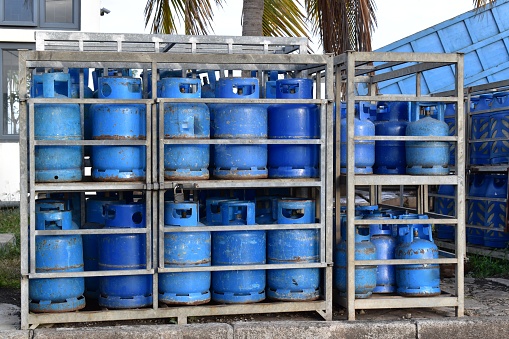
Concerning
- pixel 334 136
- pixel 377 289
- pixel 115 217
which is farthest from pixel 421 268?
pixel 115 217

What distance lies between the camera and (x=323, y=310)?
625 centimetres

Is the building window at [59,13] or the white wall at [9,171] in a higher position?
the building window at [59,13]

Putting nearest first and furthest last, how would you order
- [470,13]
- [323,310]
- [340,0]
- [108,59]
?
1. [108,59]
2. [323,310]
3. [340,0]
4. [470,13]

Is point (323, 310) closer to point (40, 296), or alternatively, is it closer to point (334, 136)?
point (334, 136)

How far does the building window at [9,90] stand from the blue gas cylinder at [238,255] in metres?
9.25

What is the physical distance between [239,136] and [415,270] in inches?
74.0

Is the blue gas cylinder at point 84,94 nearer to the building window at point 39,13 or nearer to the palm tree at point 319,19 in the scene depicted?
the palm tree at point 319,19

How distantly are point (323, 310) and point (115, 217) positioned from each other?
186 centimetres

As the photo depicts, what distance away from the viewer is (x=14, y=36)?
14.0 m

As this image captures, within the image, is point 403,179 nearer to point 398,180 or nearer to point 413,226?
point 398,180

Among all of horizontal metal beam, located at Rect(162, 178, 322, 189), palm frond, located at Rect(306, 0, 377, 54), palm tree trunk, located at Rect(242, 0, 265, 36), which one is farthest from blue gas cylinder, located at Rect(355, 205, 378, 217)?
palm frond, located at Rect(306, 0, 377, 54)

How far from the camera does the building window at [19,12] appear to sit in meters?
14.2

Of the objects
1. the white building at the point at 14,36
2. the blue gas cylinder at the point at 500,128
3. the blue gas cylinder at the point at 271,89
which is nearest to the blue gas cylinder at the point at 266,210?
the blue gas cylinder at the point at 271,89

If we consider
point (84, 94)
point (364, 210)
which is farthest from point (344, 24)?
point (84, 94)
